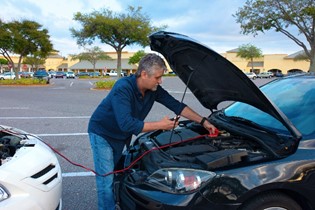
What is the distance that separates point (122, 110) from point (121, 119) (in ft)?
0.27

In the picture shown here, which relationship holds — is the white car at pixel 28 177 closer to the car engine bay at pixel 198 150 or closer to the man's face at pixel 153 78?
the car engine bay at pixel 198 150

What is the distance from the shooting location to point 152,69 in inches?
105

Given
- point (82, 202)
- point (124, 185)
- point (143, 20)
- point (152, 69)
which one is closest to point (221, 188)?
point (124, 185)

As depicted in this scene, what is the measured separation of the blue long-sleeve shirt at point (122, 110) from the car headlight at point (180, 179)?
0.44m

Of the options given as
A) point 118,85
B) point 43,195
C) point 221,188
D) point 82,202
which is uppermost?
point 118,85

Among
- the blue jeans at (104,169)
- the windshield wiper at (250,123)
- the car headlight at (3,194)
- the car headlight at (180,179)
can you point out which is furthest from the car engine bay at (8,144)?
the windshield wiper at (250,123)

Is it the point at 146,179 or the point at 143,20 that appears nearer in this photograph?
the point at 146,179

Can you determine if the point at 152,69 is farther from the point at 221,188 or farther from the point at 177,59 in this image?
the point at 221,188

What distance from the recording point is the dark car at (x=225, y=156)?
7.40 feet

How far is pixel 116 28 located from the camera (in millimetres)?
22297

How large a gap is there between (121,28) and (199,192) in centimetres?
2089

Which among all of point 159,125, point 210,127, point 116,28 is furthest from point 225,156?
point 116,28

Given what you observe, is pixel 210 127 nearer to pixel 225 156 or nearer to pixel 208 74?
pixel 208 74

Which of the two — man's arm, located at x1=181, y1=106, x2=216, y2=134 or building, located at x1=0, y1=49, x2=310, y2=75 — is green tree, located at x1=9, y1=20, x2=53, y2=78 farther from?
building, located at x1=0, y1=49, x2=310, y2=75
